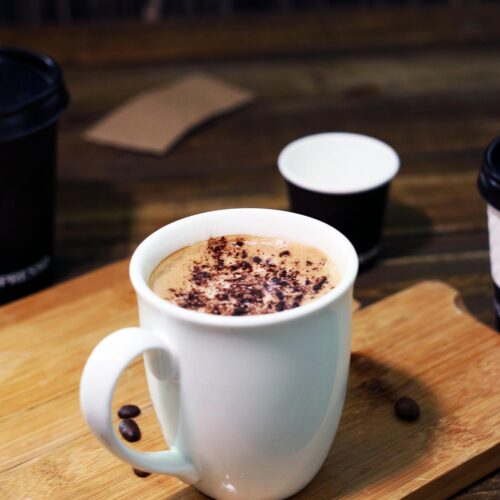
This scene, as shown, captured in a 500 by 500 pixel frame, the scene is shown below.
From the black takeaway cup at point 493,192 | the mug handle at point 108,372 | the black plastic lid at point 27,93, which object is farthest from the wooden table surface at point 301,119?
the mug handle at point 108,372

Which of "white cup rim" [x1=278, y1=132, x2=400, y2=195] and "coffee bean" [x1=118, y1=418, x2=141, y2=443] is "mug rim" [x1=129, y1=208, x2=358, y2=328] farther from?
"white cup rim" [x1=278, y1=132, x2=400, y2=195]

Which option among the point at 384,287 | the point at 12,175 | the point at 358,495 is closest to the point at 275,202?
the point at 384,287

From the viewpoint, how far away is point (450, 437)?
2.85ft

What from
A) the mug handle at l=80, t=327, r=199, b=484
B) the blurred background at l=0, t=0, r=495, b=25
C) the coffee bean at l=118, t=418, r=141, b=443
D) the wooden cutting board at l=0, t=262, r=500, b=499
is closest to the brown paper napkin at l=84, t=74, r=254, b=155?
the wooden cutting board at l=0, t=262, r=500, b=499

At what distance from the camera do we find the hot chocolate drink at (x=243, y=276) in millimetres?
747

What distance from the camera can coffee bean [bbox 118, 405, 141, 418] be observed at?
0.91m

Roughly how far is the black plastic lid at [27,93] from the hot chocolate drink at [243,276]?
0.39m

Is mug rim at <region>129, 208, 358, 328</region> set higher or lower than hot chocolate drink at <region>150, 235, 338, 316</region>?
higher

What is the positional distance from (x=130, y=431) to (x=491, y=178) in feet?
1.58

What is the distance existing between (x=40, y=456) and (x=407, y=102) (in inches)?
46.6

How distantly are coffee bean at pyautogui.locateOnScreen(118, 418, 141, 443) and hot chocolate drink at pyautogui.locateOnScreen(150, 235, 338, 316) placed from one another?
18cm

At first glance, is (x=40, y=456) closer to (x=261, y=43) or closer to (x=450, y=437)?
(x=450, y=437)

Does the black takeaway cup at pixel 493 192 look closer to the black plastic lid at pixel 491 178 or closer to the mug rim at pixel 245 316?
the black plastic lid at pixel 491 178

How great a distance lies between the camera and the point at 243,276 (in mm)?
792
